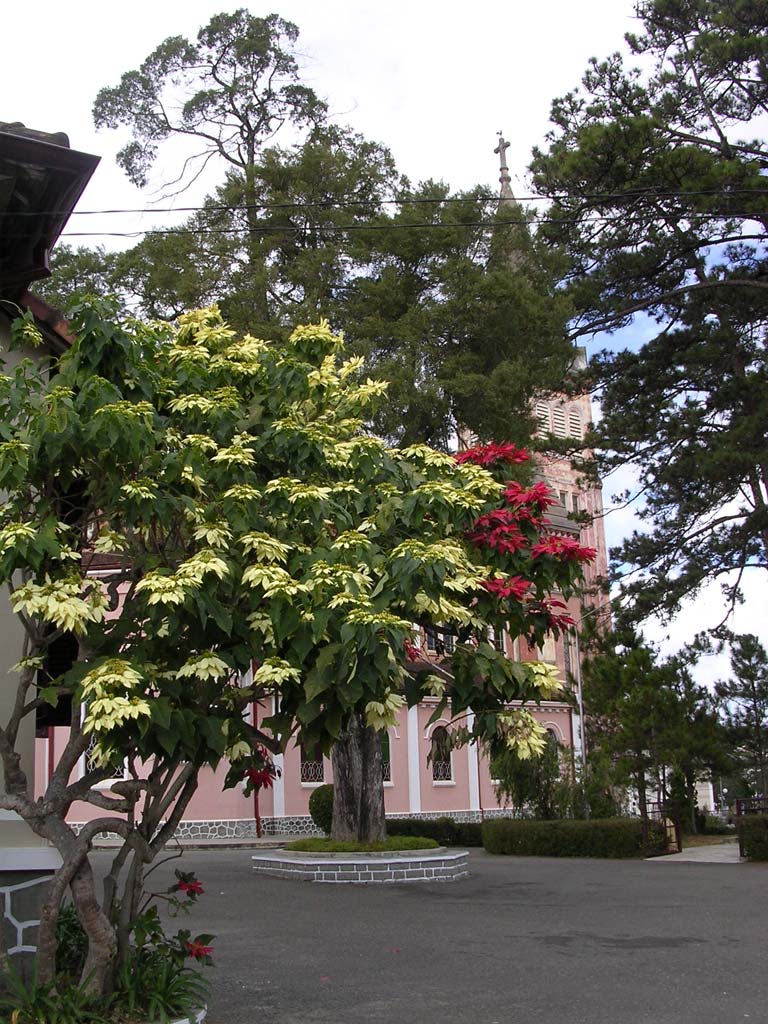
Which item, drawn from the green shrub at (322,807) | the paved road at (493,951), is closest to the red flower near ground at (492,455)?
the paved road at (493,951)

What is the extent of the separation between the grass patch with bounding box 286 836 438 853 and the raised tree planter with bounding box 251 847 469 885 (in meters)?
0.32

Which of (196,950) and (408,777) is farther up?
(408,777)

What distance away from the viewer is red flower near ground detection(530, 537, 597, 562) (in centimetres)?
774

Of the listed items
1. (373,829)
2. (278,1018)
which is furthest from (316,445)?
(373,829)

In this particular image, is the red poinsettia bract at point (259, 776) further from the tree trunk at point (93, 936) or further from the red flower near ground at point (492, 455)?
the red flower near ground at point (492, 455)

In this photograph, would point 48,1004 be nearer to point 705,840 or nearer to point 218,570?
point 218,570

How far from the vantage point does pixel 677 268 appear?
22906 mm

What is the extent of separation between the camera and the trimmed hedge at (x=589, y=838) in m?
23.1

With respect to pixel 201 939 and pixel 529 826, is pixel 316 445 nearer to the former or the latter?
pixel 201 939

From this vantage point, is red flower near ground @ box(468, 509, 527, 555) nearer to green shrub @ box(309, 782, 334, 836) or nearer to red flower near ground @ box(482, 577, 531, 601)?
red flower near ground @ box(482, 577, 531, 601)

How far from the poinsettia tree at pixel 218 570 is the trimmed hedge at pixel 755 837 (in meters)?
15.8

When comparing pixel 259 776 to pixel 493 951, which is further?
pixel 493 951

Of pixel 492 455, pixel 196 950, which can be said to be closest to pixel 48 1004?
pixel 196 950

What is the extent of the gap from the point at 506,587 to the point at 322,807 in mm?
22283
